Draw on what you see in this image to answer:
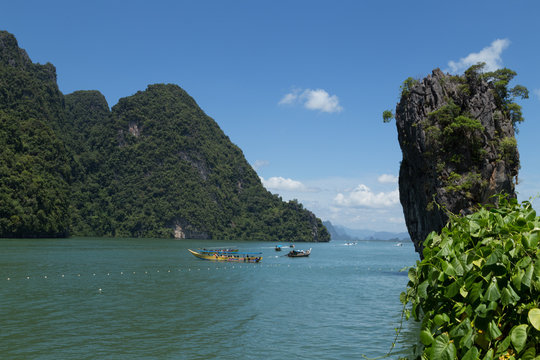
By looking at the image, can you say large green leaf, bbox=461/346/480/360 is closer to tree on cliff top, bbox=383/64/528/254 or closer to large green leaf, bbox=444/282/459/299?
large green leaf, bbox=444/282/459/299

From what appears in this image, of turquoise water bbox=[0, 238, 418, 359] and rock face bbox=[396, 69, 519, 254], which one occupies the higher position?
rock face bbox=[396, 69, 519, 254]

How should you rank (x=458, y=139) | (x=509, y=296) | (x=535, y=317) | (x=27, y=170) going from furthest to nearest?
(x=27, y=170) → (x=458, y=139) → (x=509, y=296) → (x=535, y=317)

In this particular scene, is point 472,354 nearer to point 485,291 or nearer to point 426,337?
point 426,337

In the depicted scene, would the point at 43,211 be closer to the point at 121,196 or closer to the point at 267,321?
the point at 121,196

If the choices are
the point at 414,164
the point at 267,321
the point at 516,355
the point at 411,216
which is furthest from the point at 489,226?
the point at 411,216

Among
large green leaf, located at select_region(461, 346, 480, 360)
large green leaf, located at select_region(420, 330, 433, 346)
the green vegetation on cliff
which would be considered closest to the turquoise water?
large green leaf, located at select_region(420, 330, 433, 346)

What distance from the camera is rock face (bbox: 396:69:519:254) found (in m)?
38.1

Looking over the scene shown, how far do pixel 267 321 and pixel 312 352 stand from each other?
6533 mm

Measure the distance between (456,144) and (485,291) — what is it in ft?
131

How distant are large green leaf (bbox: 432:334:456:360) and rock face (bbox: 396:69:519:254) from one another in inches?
1382

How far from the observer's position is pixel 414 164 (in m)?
43.4

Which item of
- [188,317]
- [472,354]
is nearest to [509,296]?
[472,354]

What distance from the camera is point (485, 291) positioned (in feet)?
9.42

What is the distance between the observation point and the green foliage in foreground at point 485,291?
275cm
